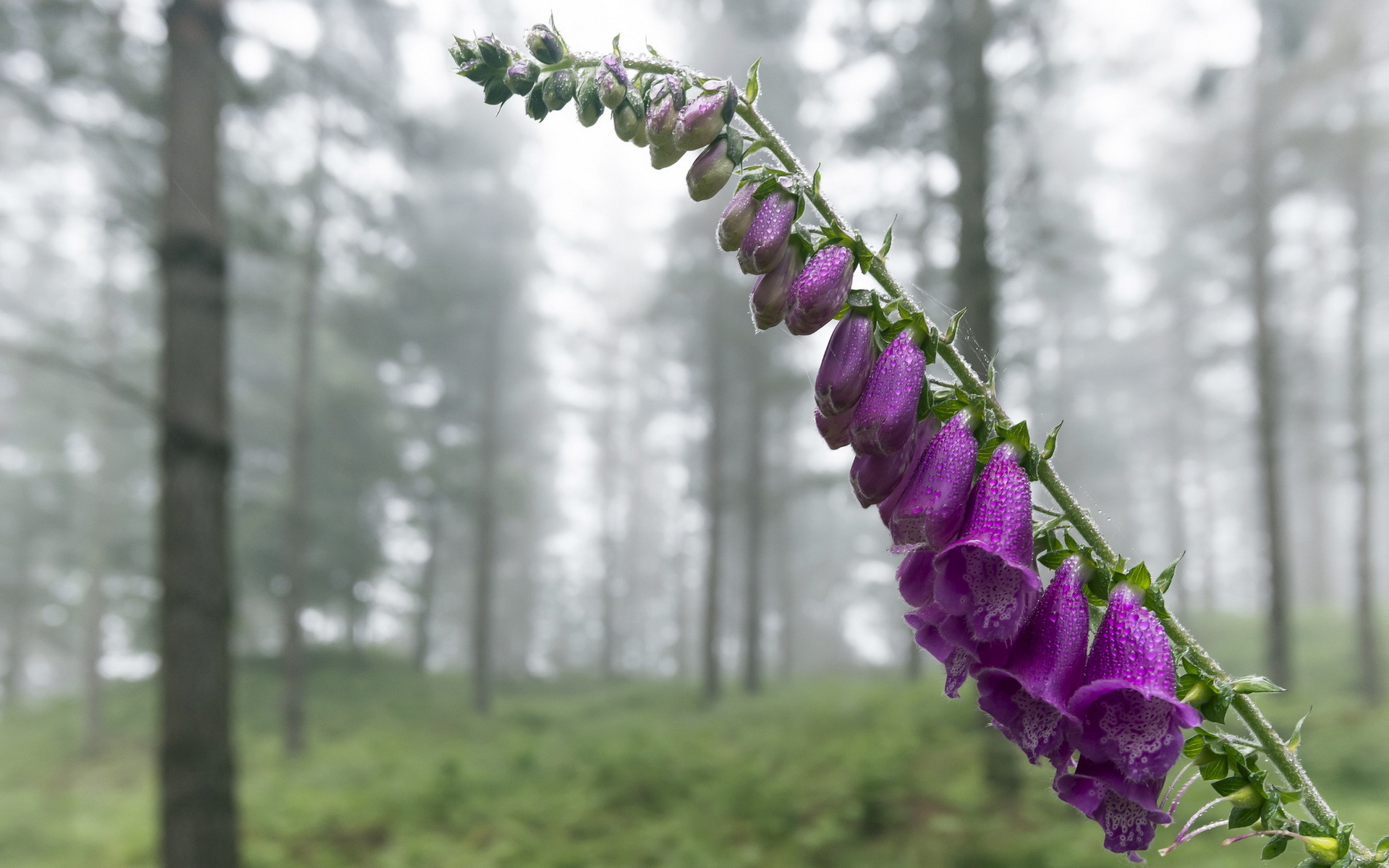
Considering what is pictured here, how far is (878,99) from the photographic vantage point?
1120cm

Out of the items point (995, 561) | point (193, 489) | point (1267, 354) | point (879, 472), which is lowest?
point (995, 561)

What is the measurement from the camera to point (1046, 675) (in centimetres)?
94

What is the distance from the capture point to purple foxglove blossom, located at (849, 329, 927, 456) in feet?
3.21

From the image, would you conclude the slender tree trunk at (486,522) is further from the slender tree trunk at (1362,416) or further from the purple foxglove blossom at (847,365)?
the purple foxglove blossom at (847,365)

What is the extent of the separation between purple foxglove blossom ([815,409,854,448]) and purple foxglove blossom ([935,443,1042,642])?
19 centimetres

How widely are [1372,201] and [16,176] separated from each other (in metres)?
26.5

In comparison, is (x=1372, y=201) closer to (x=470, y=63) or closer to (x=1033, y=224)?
(x=1033, y=224)

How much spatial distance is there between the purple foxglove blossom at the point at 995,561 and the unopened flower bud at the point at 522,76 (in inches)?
29.5

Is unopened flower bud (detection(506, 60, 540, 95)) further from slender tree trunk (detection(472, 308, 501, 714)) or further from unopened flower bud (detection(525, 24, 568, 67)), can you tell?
slender tree trunk (detection(472, 308, 501, 714))

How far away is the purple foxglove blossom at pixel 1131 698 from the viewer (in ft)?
2.81

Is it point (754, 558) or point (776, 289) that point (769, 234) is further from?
point (754, 558)

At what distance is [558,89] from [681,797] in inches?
353

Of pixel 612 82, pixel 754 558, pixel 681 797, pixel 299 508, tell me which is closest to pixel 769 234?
pixel 612 82

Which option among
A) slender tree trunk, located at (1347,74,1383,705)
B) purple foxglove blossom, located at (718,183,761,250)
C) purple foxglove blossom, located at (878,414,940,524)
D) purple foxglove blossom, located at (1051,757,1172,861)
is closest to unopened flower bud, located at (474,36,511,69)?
purple foxglove blossom, located at (718,183,761,250)
